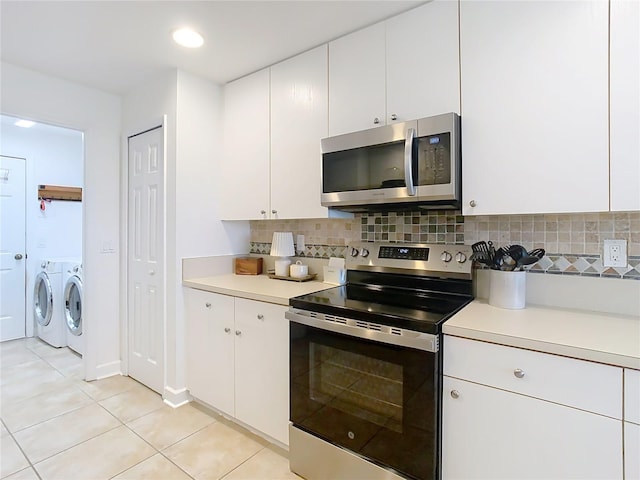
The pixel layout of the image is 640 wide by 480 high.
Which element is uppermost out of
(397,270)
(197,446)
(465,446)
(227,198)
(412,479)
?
(227,198)

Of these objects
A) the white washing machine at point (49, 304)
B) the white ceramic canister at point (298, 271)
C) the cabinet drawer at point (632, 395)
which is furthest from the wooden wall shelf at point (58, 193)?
the cabinet drawer at point (632, 395)

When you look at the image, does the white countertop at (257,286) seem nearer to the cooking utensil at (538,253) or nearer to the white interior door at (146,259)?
the white interior door at (146,259)

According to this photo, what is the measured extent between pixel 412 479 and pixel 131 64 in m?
2.87

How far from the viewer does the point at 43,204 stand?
161 inches

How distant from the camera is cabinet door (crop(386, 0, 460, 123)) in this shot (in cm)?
158

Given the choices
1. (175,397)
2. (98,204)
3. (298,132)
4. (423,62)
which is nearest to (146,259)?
(98,204)

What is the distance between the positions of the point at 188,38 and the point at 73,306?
288 cm

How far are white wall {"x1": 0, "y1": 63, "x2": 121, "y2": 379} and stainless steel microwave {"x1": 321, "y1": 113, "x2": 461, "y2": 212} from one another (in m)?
2.02

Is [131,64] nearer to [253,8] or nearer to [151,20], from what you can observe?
[151,20]

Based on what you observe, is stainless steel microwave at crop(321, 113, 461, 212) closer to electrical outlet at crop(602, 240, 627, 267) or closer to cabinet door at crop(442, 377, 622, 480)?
electrical outlet at crop(602, 240, 627, 267)

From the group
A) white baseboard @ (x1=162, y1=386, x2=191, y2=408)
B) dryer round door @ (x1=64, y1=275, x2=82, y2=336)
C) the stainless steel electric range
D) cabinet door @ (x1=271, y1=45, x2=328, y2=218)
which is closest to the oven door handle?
the stainless steel electric range

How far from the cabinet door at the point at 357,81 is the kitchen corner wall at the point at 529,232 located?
0.59 meters

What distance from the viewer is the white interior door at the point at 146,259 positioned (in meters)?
2.51

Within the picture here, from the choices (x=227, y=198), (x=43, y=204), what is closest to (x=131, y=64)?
(x=227, y=198)
